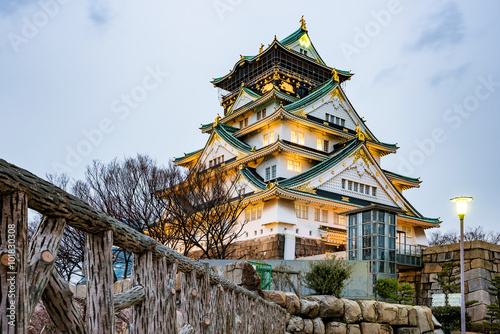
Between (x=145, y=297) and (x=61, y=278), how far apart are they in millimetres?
963

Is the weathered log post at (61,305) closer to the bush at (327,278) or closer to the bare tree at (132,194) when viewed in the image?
the bush at (327,278)

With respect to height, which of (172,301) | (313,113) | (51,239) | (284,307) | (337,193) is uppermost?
(313,113)

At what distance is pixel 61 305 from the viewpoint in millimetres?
1969

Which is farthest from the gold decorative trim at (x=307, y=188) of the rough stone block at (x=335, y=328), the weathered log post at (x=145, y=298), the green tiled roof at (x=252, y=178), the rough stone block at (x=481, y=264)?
the weathered log post at (x=145, y=298)

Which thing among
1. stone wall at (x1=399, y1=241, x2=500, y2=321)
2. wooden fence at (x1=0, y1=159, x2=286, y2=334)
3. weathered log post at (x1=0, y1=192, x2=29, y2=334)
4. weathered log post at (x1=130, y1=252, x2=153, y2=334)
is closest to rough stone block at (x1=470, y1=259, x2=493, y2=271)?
stone wall at (x1=399, y1=241, x2=500, y2=321)

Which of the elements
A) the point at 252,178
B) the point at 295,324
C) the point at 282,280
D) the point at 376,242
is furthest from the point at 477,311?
the point at 252,178

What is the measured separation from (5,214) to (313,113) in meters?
38.9

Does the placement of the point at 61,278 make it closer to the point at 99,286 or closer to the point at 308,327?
the point at 99,286

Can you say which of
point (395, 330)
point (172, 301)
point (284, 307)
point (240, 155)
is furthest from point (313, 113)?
point (172, 301)

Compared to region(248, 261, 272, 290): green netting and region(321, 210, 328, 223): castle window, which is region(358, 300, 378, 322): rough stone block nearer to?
region(248, 261, 272, 290): green netting

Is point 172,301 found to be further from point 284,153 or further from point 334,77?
point 334,77

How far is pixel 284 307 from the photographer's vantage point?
14320 millimetres

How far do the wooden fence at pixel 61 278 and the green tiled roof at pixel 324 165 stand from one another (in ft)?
98.8

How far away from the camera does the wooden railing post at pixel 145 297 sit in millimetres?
2842
